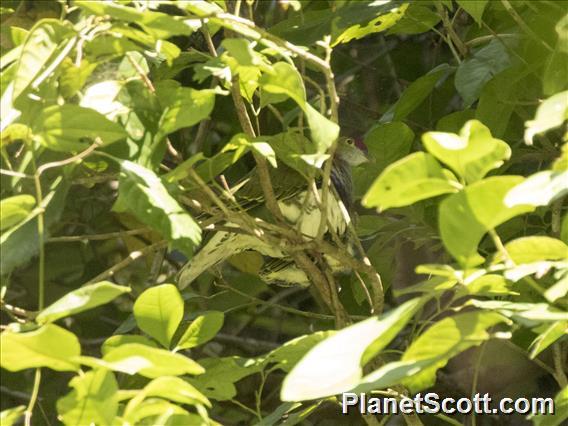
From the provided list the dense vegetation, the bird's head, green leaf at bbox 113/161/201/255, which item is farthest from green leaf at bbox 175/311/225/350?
the bird's head

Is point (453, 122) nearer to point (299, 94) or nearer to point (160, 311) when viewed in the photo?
point (299, 94)

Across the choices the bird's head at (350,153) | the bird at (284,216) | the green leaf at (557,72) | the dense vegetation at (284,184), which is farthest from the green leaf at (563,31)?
the bird's head at (350,153)

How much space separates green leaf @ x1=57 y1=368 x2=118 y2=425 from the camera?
0.78 meters

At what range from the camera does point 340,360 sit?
720 millimetres

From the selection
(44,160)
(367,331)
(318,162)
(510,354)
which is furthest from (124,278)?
(367,331)

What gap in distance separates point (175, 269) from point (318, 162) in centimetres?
129

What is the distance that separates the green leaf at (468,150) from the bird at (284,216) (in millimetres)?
750

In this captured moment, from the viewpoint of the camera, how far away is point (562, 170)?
725mm

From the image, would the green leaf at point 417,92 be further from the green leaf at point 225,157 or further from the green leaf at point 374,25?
the green leaf at point 225,157

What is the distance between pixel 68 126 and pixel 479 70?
2.11 ft

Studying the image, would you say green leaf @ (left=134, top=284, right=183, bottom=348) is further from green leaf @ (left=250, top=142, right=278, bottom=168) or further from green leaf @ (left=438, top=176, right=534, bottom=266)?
green leaf @ (left=438, top=176, right=534, bottom=266)

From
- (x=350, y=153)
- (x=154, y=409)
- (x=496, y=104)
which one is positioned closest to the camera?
(x=154, y=409)

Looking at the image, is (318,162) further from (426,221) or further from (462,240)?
(426,221)

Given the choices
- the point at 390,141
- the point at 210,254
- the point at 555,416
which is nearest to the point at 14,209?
the point at 555,416
